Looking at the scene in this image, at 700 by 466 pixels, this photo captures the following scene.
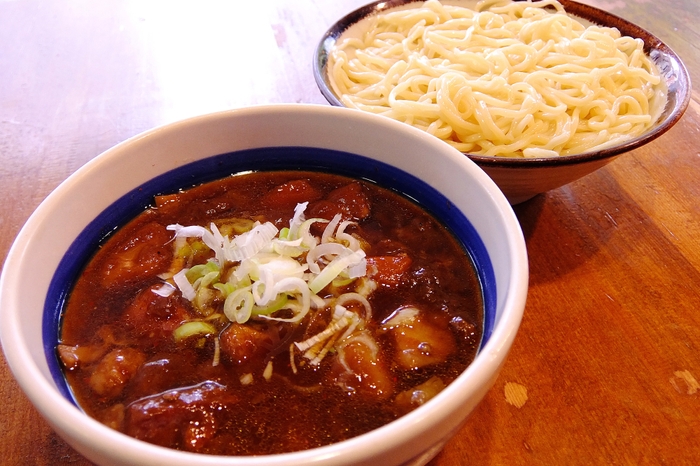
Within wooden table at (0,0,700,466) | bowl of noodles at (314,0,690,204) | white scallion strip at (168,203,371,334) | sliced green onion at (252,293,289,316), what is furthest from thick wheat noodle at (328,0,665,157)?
sliced green onion at (252,293,289,316)

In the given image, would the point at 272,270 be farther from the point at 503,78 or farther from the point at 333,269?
the point at 503,78

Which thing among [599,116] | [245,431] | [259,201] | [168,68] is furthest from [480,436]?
[168,68]

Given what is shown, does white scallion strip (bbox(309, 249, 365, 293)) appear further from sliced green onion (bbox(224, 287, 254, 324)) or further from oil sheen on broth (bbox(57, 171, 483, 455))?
sliced green onion (bbox(224, 287, 254, 324))

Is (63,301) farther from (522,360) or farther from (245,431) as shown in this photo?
(522,360)

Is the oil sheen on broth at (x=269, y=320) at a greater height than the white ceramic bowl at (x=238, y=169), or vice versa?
the white ceramic bowl at (x=238, y=169)

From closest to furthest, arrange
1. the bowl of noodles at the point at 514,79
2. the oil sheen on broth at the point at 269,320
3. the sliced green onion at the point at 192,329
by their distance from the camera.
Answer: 1. the oil sheen on broth at the point at 269,320
2. the sliced green onion at the point at 192,329
3. the bowl of noodles at the point at 514,79

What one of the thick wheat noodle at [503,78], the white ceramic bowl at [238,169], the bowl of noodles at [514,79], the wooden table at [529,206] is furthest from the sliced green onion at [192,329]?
the thick wheat noodle at [503,78]

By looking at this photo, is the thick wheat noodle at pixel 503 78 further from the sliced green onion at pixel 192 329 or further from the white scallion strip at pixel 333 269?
the sliced green onion at pixel 192 329

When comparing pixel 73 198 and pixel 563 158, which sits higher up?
pixel 73 198
